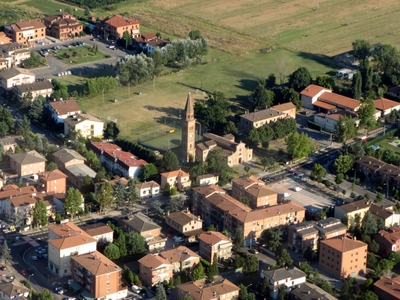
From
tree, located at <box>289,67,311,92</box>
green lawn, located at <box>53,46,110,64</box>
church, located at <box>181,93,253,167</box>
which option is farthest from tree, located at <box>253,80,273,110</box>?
green lawn, located at <box>53,46,110,64</box>

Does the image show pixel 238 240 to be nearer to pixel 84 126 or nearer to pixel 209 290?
pixel 209 290

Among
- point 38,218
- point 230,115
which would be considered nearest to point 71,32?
point 230,115

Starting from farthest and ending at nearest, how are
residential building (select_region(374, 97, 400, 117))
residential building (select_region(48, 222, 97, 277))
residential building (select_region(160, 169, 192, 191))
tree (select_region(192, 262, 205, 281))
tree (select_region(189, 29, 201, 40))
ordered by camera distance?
tree (select_region(189, 29, 201, 40))
residential building (select_region(374, 97, 400, 117))
residential building (select_region(160, 169, 192, 191))
residential building (select_region(48, 222, 97, 277))
tree (select_region(192, 262, 205, 281))

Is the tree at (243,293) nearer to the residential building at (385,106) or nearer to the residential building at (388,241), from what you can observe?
the residential building at (388,241)

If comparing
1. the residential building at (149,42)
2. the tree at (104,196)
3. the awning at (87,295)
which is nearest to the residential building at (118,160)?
the tree at (104,196)

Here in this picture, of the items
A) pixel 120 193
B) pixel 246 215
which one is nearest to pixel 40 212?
pixel 120 193

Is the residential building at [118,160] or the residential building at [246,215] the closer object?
the residential building at [246,215]

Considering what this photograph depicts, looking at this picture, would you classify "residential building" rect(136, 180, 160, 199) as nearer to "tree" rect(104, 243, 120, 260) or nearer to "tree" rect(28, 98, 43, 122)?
"tree" rect(104, 243, 120, 260)
